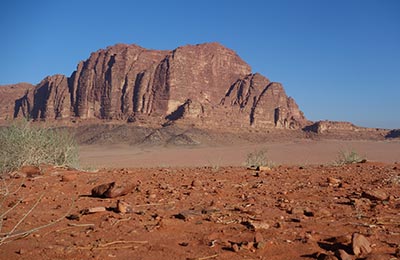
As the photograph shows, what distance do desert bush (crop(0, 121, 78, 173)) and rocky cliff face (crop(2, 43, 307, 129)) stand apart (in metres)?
57.3

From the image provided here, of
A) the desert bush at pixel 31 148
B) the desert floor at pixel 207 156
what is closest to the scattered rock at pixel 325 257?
the desert bush at pixel 31 148

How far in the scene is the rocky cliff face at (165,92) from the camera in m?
77.5

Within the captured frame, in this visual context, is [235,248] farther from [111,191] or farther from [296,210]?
[111,191]

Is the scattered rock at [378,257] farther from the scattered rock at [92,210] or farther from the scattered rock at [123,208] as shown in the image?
the scattered rock at [92,210]

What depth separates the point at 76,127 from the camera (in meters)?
70.5

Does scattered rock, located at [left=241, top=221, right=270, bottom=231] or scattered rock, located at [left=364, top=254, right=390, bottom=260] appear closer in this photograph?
scattered rock, located at [left=364, top=254, right=390, bottom=260]

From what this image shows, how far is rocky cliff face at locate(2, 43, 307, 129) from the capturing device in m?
77.5

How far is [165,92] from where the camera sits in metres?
78.2

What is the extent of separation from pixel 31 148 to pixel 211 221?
6.91m

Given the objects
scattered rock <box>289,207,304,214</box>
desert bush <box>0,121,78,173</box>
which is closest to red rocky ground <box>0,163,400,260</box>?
scattered rock <box>289,207,304,214</box>

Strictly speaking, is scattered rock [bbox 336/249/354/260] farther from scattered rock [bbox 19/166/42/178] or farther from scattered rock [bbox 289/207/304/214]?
scattered rock [bbox 19/166/42/178]

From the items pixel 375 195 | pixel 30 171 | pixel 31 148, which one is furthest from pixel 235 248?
pixel 31 148

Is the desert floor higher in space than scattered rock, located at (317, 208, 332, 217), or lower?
lower

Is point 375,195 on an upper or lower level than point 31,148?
lower
